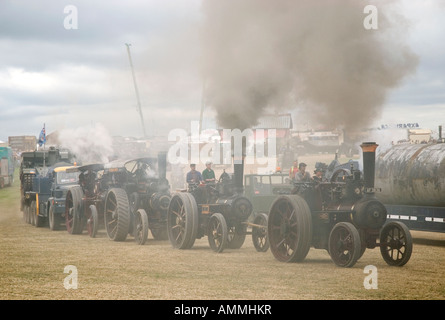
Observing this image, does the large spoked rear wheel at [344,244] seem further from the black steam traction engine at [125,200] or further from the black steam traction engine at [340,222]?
the black steam traction engine at [125,200]

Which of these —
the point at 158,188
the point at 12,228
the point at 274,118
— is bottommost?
the point at 12,228

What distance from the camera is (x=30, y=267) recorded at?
39.0 ft

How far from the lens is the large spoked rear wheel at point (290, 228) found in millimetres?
11773

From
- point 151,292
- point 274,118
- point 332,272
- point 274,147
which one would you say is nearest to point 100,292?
point 151,292

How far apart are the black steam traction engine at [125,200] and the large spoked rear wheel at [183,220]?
0.94 meters

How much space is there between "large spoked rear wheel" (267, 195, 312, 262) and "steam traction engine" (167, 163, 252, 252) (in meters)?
1.57

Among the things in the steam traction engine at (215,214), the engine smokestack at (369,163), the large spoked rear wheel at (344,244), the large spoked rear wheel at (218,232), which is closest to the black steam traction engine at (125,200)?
the steam traction engine at (215,214)

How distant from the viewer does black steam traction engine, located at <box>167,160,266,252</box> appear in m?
14.3

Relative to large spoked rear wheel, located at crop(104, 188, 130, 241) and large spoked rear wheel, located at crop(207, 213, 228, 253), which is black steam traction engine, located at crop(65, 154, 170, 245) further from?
large spoked rear wheel, located at crop(207, 213, 228, 253)

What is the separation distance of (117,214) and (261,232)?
409 centimetres

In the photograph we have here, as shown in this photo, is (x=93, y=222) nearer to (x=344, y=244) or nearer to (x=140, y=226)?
(x=140, y=226)

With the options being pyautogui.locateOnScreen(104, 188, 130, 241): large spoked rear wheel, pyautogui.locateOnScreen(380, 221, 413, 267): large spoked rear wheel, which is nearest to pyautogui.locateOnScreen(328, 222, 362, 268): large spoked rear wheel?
pyautogui.locateOnScreen(380, 221, 413, 267): large spoked rear wheel

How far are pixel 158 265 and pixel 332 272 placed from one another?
312cm

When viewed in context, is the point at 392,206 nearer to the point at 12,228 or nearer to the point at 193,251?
the point at 193,251
